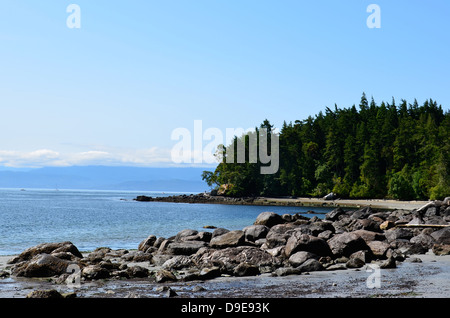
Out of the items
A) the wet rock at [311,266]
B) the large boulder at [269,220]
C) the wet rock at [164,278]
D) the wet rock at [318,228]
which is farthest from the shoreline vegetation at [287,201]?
the wet rock at [164,278]

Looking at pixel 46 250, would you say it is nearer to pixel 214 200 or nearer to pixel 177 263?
pixel 177 263

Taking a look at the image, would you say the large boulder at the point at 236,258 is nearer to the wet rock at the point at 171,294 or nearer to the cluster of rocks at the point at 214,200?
the wet rock at the point at 171,294

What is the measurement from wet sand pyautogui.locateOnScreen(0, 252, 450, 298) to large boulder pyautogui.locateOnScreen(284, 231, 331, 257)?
2.53m

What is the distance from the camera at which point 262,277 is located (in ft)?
56.6

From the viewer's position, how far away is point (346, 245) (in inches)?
839

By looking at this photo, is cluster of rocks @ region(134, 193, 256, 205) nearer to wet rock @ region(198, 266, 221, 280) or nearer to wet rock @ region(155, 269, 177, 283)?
wet rock @ region(198, 266, 221, 280)

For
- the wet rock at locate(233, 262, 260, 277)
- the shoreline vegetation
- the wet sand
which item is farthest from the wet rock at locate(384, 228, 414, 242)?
the shoreline vegetation

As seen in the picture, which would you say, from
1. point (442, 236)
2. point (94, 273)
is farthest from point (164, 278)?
point (442, 236)

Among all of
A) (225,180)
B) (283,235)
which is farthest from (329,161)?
(283,235)

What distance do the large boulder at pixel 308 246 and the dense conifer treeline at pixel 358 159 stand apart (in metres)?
70.3

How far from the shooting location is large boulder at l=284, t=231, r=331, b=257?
2061cm

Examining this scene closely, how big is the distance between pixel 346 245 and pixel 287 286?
7.13 m

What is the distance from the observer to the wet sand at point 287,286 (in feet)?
44.6
